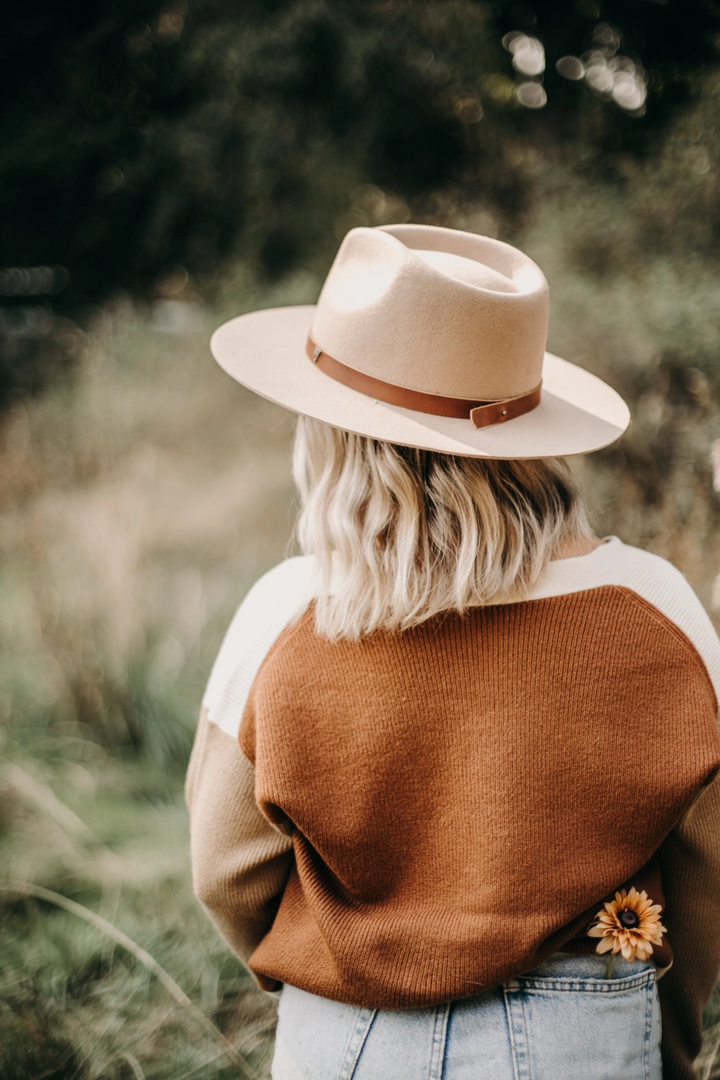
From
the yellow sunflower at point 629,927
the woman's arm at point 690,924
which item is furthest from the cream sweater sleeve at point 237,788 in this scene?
the woman's arm at point 690,924

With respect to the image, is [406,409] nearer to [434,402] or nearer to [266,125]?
[434,402]

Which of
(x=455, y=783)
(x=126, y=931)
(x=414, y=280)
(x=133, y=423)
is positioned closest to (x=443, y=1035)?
(x=455, y=783)

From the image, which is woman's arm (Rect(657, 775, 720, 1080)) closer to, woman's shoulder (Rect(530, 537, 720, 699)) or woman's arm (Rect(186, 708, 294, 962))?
woman's shoulder (Rect(530, 537, 720, 699))

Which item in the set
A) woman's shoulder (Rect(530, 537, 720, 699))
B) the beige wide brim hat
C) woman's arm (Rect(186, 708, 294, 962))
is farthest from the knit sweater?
the beige wide brim hat

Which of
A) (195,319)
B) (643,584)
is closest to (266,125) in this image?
(195,319)

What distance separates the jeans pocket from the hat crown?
0.96 metres

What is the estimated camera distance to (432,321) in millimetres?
1217

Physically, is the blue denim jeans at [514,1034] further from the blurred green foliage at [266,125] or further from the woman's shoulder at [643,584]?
the blurred green foliage at [266,125]

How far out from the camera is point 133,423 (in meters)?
5.78

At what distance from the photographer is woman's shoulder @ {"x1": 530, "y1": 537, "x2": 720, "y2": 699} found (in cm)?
118

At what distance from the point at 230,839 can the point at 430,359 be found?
926mm

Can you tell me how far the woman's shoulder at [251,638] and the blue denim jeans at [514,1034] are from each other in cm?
51

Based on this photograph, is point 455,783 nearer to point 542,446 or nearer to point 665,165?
point 542,446

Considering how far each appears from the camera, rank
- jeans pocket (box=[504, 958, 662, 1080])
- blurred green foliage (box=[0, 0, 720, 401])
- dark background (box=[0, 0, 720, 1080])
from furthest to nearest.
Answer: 1. blurred green foliage (box=[0, 0, 720, 401])
2. dark background (box=[0, 0, 720, 1080])
3. jeans pocket (box=[504, 958, 662, 1080])
